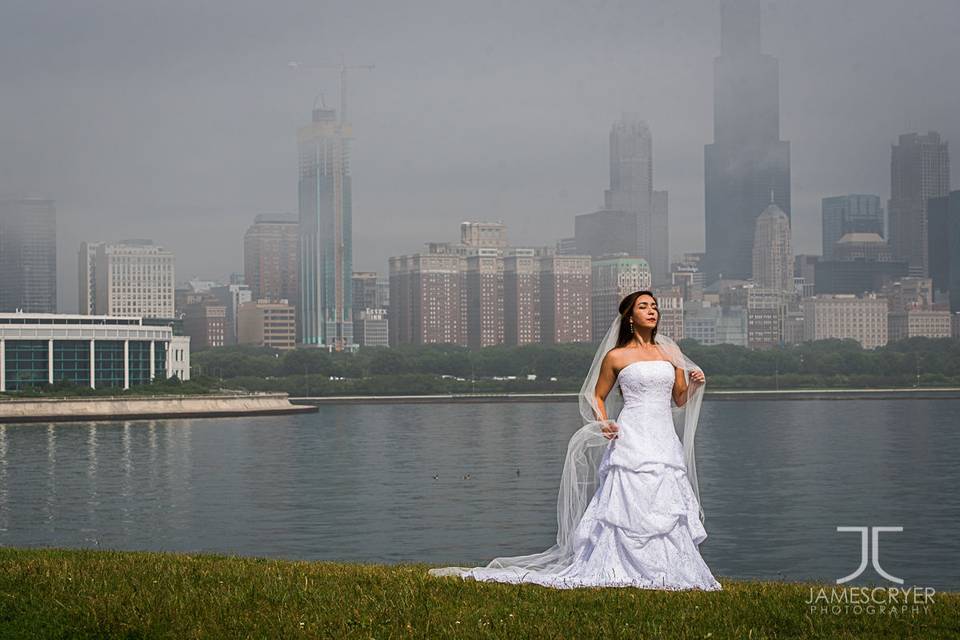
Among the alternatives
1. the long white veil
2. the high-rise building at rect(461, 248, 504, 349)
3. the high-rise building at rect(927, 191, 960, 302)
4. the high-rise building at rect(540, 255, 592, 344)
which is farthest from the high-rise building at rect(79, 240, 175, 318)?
the long white veil

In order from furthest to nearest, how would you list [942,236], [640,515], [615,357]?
[942,236] → [615,357] → [640,515]

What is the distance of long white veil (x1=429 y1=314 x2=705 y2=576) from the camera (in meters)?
9.05

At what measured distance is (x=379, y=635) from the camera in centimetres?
694

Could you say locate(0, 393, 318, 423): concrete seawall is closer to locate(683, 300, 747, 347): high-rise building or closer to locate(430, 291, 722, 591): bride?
locate(430, 291, 722, 591): bride

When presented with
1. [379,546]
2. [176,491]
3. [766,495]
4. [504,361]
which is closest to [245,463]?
[176,491]

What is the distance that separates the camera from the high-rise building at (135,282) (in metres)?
180

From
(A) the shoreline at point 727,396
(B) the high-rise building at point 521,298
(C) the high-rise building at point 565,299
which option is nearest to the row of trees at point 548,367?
(A) the shoreline at point 727,396

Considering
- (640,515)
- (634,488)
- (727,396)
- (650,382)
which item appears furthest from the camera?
(727,396)

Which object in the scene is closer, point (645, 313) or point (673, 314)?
point (645, 313)

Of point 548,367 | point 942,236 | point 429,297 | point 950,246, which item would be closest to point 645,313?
point 548,367

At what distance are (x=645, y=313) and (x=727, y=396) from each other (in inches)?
4381

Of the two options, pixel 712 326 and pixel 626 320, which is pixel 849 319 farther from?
pixel 626 320

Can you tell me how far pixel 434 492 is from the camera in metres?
38.5

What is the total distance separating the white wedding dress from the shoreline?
10344 centimetres
